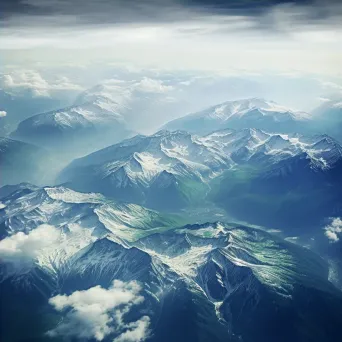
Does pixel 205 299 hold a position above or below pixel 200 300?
below

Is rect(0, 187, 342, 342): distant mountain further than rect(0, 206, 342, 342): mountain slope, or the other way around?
rect(0, 206, 342, 342): mountain slope

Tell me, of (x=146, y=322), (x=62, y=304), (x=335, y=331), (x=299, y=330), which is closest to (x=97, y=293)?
(x=62, y=304)

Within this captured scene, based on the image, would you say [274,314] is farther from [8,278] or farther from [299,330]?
[8,278]

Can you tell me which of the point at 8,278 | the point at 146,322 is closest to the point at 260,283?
the point at 146,322

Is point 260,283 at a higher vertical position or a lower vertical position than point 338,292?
higher

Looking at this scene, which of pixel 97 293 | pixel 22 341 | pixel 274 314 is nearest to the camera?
pixel 22 341

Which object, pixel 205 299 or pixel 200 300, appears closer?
pixel 200 300

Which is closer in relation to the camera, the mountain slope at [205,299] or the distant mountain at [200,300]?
the distant mountain at [200,300]

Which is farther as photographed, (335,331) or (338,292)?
(338,292)

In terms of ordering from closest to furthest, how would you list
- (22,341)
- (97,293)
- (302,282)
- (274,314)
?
(22,341), (274,314), (97,293), (302,282)

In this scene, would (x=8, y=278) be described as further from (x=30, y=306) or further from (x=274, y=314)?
(x=274, y=314)
